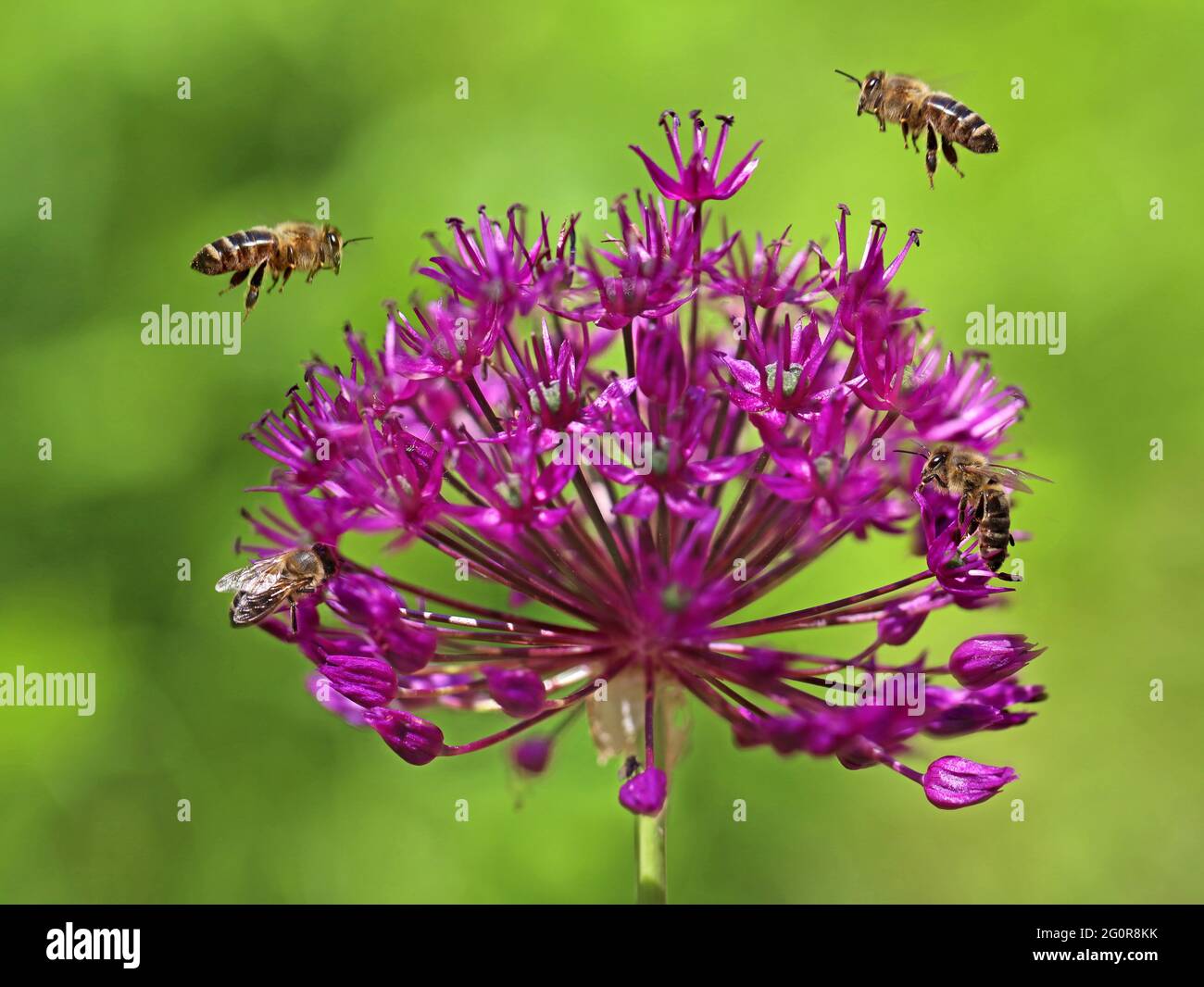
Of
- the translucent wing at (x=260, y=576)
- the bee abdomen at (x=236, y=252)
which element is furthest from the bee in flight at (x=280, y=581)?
the bee abdomen at (x=236, y=252)

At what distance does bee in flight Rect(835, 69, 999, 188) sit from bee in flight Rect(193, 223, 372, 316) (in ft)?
6.86

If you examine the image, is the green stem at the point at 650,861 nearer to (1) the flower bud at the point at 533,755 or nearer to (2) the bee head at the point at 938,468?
(1) the flower bud at the point at 533,755

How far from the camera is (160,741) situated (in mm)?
5812

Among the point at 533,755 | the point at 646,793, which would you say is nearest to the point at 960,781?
the point at 646,793

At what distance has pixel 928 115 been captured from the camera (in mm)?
4434

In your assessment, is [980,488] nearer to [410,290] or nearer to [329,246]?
[329,246]

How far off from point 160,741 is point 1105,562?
192 inches

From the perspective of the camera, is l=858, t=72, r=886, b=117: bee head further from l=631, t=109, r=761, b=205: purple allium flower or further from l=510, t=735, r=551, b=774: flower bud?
l=510, t=735, r=551, b=774: flower bud

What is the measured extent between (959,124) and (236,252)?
262 cm

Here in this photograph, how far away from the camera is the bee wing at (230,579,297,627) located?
3.25 metres

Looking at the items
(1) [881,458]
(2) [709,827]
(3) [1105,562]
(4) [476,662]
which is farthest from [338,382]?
(3) [1105,562]

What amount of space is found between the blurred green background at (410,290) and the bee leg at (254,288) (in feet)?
4.84

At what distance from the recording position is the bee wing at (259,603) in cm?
325

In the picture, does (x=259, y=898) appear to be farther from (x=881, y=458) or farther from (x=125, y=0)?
(x=125, y=0)
